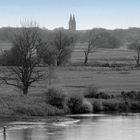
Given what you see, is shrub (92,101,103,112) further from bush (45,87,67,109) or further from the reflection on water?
the reflection on water

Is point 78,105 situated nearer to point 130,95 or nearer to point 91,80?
point 130,95

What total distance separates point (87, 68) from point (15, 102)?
3928cm

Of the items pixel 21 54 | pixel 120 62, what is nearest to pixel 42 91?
pixel 21 54

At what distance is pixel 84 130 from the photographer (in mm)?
43438

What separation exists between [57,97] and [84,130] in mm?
12238

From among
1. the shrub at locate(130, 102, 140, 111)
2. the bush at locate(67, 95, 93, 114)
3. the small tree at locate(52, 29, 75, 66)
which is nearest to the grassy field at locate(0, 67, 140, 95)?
the shrub at locate(130, 102, 140, 111)

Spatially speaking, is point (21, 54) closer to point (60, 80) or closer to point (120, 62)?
point (60, 80)

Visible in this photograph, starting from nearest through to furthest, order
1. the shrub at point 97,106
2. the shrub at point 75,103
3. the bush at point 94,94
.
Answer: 1. the shrub at point 75,103
2. the shrub at point 97,106
3. the bush at point 94,94

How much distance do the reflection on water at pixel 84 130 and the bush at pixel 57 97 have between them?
12.3 feet

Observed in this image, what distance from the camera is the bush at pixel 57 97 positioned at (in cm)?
5516

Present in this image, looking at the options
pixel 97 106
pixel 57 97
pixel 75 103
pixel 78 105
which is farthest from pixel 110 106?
pixel 57 97

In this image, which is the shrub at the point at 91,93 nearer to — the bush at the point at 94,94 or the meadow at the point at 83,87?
the bush at the point at 94,94

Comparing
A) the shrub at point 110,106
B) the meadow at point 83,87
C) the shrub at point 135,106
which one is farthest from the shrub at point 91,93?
the shrub at point 135,106

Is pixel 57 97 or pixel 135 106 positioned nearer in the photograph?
pixel 57 97
